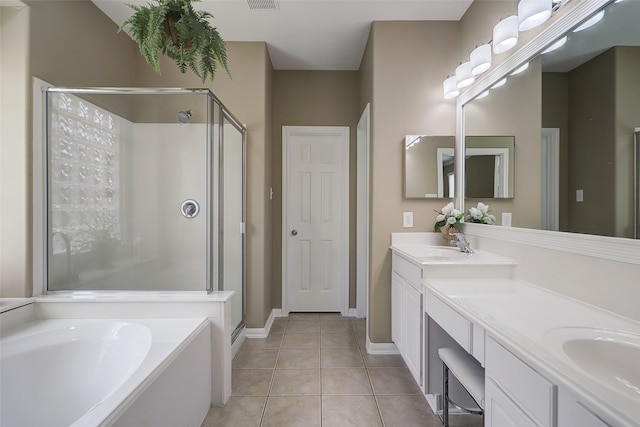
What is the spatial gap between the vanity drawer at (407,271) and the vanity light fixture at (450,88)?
4.36 ft

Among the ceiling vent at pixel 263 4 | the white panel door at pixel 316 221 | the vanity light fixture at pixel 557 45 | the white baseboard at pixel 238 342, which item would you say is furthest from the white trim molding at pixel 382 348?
the ceiling vent at pixel 263 4

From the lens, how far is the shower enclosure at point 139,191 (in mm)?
1737

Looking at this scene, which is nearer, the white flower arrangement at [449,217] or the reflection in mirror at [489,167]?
the reflection in mirror at [489,167]

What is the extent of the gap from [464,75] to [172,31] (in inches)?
73.4

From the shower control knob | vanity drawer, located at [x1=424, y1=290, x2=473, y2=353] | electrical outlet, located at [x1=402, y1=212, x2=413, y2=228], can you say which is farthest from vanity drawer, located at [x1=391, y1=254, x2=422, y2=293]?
the shower control knob

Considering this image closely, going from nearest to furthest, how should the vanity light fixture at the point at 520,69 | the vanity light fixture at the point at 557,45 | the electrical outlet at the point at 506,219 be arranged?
the vanity light fixture at the point at 557,45 < the vanity light fixture at the point at 520,69 < the electrical outlet at the point at 506,219

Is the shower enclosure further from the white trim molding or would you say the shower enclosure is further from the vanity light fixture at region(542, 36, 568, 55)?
the vanity light fixture at region(542, 36, 568, 55)

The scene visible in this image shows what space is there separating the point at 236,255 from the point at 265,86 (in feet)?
5.32

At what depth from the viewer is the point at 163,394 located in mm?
1140

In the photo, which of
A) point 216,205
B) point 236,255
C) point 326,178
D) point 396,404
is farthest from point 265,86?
point 396,404

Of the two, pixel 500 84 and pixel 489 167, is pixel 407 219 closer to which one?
pixel 489 167

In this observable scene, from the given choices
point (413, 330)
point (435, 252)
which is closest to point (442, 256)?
point (435, 252)

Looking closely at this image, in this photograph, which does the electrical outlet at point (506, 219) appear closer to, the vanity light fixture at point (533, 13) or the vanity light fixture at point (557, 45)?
the vanity light fixture at point (557, 45)

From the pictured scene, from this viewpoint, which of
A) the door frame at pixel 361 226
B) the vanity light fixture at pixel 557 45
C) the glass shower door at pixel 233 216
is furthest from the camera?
the door frame at pixel 361 226
